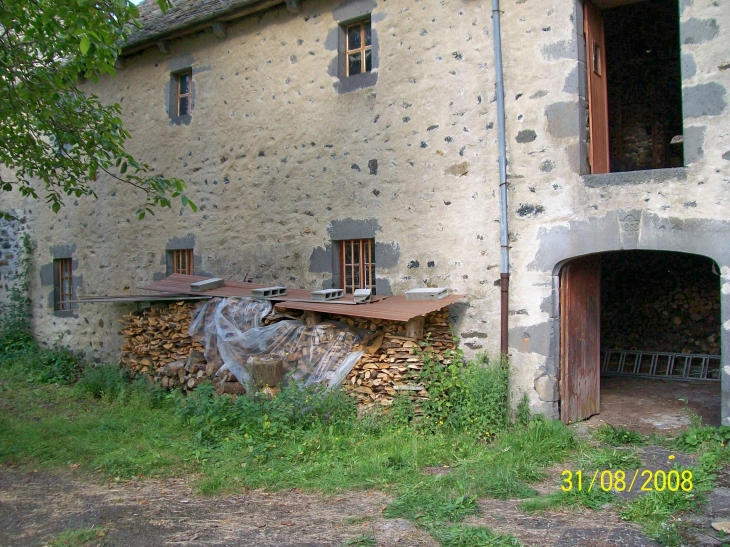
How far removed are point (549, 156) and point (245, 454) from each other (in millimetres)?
4535

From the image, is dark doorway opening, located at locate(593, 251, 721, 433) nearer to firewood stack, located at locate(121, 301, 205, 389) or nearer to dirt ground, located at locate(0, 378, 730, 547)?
dirt ground, located at locate(0, 378, 730, 547)

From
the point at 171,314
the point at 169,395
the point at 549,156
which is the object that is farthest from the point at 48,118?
the point at 549,156

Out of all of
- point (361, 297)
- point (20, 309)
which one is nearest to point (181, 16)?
point (361, 297)

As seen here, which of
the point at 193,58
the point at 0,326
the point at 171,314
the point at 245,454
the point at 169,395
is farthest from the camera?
the point at 0,326

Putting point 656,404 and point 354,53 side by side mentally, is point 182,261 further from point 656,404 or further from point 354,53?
point 656,404

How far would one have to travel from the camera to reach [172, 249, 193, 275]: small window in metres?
10.5

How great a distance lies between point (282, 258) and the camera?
916 centimetres

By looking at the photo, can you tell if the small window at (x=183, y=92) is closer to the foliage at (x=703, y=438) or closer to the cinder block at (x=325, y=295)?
the cinder block at (x=325, y=295)

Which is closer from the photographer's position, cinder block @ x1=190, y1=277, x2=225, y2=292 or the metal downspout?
the metal downspout

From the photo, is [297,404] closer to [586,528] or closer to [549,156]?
[586,528]

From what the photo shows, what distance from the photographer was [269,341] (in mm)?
7777

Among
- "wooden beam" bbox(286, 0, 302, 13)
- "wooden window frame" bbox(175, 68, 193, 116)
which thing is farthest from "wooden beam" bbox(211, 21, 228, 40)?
"wooden beam" bbox(286, 0, 302, 13)

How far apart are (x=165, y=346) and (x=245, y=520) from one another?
4.74 meters

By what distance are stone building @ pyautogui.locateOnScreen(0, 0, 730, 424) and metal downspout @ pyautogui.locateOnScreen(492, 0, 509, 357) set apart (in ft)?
0.30
